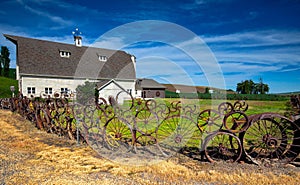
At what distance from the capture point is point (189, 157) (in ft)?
13.9

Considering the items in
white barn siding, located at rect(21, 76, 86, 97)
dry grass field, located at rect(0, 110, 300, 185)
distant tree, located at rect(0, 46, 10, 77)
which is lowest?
dry grass field, located at rect(0, 110, 300, 185)

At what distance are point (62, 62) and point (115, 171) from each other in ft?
75.5

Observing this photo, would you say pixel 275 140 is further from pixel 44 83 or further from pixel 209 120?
pixel 44 83

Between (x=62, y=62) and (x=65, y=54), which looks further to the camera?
(x=65, y=54)

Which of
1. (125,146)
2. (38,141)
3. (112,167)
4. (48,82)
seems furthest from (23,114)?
(48,82)

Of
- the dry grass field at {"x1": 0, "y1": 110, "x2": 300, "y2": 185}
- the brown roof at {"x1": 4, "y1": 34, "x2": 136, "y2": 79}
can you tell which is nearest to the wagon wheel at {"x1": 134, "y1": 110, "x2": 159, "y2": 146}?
the dry grass field at {"x1": 0, "y1": 110, "x2": 300, "y2": 185}

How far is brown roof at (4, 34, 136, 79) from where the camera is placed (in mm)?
21625

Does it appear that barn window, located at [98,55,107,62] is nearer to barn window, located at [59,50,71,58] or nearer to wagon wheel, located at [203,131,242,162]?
barn window, located at [59,50,71,58]

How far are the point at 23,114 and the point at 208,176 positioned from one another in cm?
956

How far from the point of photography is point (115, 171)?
3611 millimetres

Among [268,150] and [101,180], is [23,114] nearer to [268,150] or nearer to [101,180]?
[101,180]

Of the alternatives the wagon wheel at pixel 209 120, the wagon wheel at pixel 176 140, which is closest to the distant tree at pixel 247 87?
the wagon wheel at pixel 176 140

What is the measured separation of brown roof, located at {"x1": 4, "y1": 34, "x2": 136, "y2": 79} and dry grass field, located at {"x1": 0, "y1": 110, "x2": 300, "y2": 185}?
19.1 meters

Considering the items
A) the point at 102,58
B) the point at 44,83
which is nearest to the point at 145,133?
the point at 44,83
